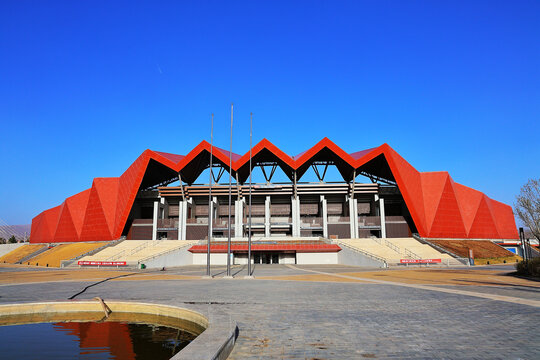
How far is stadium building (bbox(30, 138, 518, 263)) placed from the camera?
161 feet

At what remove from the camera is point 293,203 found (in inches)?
2077

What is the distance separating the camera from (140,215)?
59.9 metres

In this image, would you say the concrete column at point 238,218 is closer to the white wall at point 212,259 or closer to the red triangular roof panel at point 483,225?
the white wall at point 212,259

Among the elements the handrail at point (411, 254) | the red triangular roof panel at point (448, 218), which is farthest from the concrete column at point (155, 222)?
the red triangular roof panel at point (448, 218)

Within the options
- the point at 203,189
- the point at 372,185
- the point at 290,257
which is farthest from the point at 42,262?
the point at 372,185

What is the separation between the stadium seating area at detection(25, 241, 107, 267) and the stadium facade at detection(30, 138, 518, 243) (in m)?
2.28

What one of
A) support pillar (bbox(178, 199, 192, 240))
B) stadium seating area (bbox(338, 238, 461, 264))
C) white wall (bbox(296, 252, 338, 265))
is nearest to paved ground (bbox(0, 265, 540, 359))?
stadium seating area (bbox(338, 238, 461, 264))

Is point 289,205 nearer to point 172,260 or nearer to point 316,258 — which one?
point 316,258

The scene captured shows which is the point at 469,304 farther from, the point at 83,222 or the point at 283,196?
the point at 83,222

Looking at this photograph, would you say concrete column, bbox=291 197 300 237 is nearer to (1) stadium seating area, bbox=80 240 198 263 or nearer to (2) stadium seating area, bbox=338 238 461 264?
(2) stadium seating area, bbox=338 238 461 264

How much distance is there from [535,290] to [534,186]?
22.1 metres

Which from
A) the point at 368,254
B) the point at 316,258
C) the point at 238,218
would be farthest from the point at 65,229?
the point at 368,254

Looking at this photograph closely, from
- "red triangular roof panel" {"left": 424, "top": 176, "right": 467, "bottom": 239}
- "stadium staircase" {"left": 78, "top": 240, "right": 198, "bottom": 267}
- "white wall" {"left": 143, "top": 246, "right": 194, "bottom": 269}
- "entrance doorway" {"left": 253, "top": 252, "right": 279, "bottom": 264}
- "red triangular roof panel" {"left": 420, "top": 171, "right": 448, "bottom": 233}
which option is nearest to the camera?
"white wall" {"left": 143, "top": 246, "right": 194, "bottom": 269}

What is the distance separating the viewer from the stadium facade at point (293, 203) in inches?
1950
